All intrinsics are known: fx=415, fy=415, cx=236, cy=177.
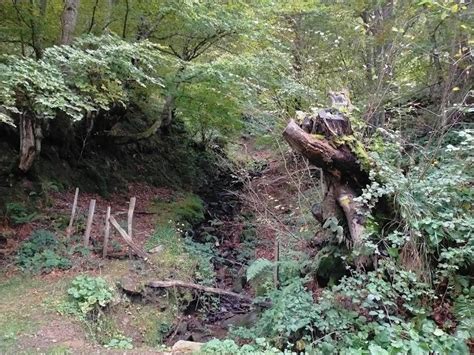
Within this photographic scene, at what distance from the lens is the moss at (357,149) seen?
5008 millimetres

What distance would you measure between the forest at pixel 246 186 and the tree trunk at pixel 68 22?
0.03m

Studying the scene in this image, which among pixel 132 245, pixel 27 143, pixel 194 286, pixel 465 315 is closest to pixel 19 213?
pixel 27 143

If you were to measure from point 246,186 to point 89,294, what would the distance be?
4.32 meters

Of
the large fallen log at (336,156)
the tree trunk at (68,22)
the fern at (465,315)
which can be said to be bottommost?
the fern at (465,315)

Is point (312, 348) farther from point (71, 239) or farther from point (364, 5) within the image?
point (364, 5)

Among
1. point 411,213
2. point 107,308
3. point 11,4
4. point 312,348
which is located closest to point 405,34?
point 411,213

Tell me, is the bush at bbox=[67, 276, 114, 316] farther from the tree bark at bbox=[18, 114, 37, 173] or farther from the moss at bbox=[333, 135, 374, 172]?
the moss at bbox=[333, 135, 374, 172]

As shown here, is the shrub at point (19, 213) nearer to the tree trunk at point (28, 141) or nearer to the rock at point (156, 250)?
the tree trunk at point (28, 141)

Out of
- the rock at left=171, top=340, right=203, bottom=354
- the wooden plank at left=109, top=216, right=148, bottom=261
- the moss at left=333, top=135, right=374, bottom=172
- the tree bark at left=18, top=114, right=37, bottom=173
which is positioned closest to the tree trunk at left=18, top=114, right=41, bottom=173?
the tree bark at left=18, top=114, right=37, bottom=173

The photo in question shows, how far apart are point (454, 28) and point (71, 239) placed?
854cm

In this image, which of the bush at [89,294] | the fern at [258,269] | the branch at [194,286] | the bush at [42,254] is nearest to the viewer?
the bush at [89,294]

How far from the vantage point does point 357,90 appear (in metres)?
10.1

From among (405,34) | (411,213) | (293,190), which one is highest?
(405,34)

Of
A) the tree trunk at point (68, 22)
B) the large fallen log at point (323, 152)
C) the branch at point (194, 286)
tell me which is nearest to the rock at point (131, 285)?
the branch at point (194, 286)
